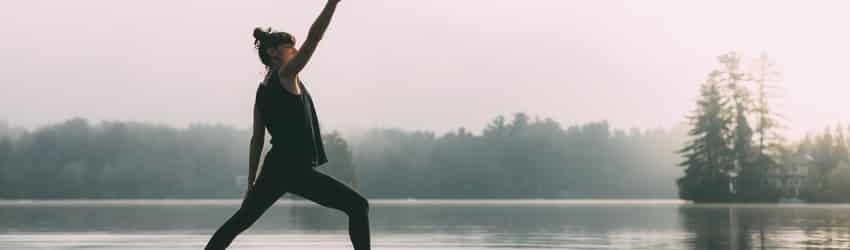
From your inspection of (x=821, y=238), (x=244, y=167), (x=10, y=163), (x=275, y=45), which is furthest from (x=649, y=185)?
(x=275, y=45)

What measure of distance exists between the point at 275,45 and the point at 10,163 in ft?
521

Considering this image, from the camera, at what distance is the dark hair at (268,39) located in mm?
8062

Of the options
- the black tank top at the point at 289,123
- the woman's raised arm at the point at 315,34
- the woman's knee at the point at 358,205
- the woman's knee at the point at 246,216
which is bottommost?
the woman's knee at the point at 246,216

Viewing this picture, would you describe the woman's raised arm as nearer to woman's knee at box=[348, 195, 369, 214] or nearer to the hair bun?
the hair bun

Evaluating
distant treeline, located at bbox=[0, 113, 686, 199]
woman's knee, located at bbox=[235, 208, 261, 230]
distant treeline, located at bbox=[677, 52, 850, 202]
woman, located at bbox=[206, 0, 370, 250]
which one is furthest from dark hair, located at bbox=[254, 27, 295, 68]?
distant treeline, located at bbox=[0, 113, 686, 199]

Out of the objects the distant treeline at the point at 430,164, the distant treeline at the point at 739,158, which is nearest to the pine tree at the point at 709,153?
the distant treeline at the point at 739,158

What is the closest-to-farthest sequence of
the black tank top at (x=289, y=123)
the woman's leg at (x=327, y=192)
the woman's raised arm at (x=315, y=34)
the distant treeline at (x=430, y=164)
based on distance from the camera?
the woman's raised arm at (x=315, y=34), the black tank top at (x=289, y=123), the woman's leg at (x=327, y=192), the distant treeline at (x=430, y=164)

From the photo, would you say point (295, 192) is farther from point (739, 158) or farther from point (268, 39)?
point (739, 158)

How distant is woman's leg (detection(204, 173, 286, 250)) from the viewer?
8055 mm

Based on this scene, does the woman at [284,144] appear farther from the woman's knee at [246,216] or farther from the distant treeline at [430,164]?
the distant treeline at [430,164]

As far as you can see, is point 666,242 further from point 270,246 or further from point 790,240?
point 270,246

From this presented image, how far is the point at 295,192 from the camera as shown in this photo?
8.10 meters

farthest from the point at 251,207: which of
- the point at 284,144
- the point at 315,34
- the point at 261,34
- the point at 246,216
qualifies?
the point at 315,34

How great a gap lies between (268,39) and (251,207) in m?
1.01
